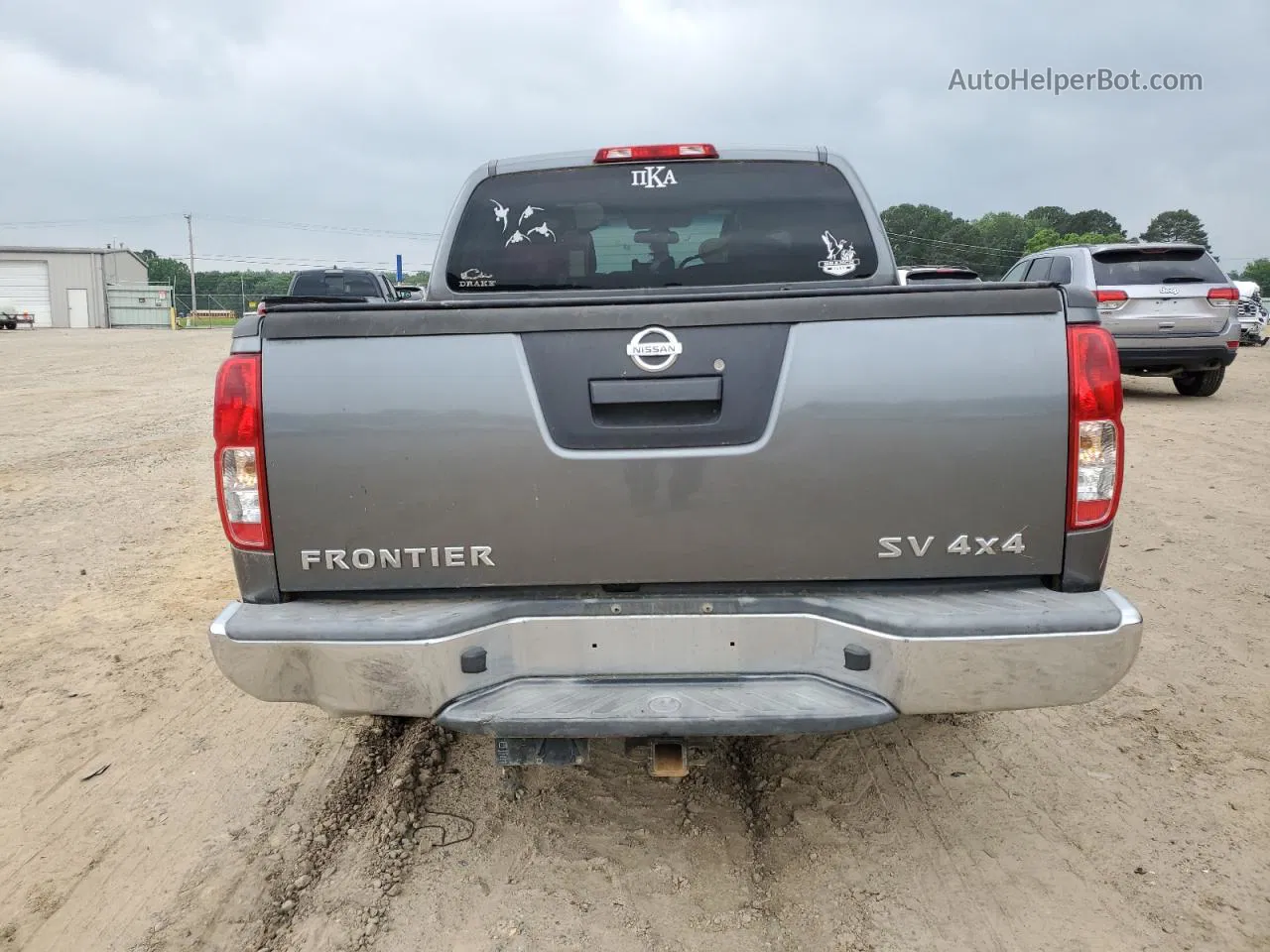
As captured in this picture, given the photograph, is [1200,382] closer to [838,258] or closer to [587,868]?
[838,258]

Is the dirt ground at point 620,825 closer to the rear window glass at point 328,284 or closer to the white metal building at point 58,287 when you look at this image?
the rear window glass at point 328,284

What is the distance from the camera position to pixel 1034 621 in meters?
2.39

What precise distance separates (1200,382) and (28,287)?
67309 mm

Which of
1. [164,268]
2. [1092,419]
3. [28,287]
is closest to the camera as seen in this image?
[1092,419]

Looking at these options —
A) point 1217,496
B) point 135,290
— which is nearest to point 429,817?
point 1217,496

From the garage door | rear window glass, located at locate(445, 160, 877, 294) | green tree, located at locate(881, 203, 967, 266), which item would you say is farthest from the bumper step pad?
the garage door

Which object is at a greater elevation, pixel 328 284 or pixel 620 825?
pixel 328 284

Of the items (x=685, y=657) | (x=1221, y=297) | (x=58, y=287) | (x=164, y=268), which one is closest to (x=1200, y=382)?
(x=1221, y=297)

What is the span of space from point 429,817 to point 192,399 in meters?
13.3

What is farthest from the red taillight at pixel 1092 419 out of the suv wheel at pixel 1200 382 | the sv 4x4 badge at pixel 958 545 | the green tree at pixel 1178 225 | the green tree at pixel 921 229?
the green tree at pixel 1178 225

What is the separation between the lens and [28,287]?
2384 inches

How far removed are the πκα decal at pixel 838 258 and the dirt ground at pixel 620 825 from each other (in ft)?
6.23

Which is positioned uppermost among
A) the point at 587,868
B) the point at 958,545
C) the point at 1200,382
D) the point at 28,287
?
the point at 28,287

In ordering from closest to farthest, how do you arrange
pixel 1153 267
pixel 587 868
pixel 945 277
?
pixel 587 868 < pixel 945 277 < pixel 1153 267
